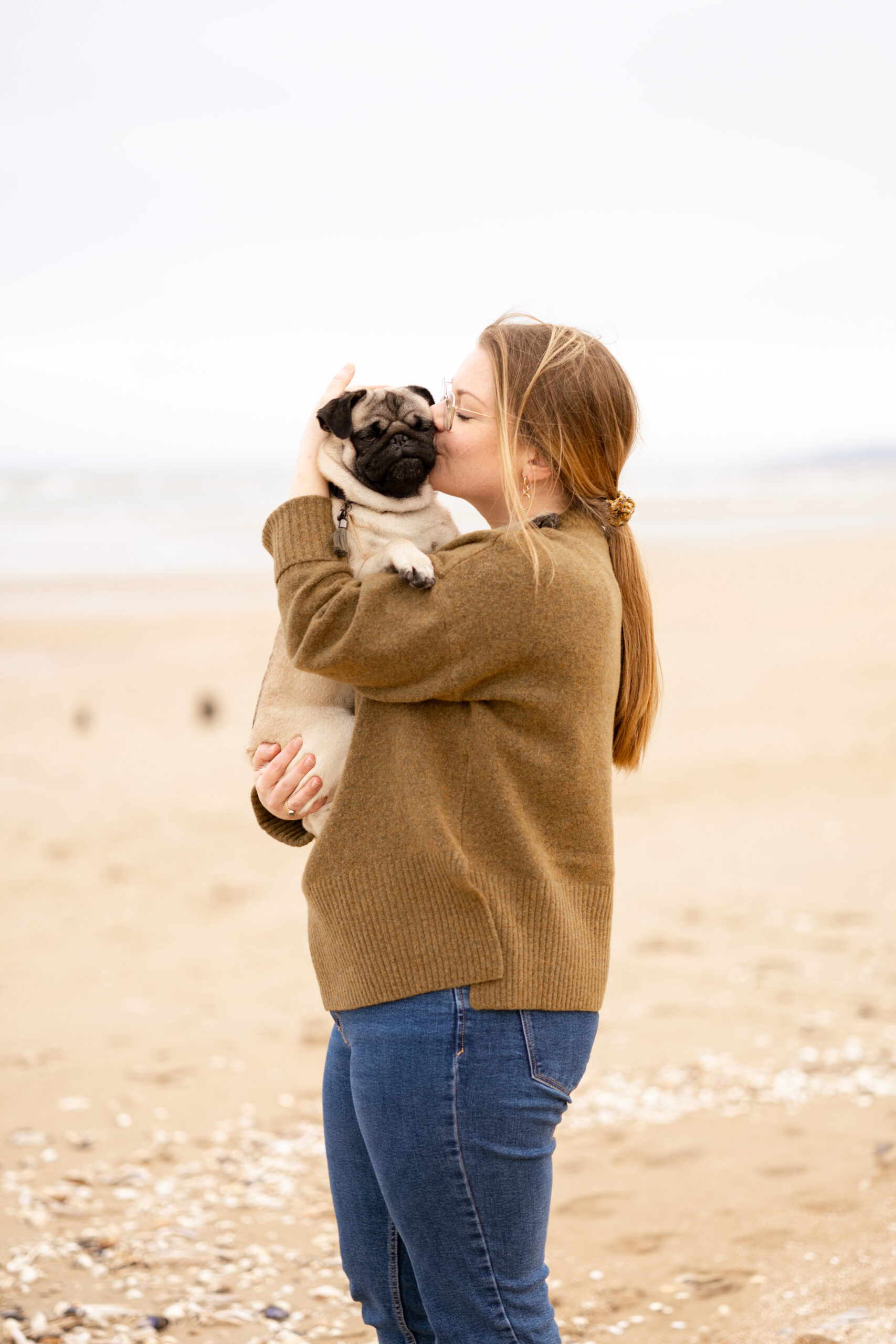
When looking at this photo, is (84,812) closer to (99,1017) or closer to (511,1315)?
(99,1017)

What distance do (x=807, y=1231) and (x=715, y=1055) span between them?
135 centimetres

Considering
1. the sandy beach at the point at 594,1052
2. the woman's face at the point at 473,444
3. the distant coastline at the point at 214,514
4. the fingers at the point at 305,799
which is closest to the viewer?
the woman's face at the point at 473,444

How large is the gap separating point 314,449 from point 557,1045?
1286 mm

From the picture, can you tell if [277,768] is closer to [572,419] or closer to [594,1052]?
[572,419]

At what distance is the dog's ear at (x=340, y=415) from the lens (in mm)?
2627

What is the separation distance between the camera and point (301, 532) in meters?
2.28

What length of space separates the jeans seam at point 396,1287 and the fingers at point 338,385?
1.65 m

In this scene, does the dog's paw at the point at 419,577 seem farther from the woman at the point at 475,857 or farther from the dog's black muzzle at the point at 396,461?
the dog's black muzzle at the point at 396,461

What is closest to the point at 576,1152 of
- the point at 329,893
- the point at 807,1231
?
the point at 807,1231

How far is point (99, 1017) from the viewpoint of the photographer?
5539 millimetres

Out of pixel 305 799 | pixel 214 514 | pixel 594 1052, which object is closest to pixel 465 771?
pixel 305 799

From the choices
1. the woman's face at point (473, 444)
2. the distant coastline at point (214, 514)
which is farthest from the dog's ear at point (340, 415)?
the distant coastline at point (214, 514)

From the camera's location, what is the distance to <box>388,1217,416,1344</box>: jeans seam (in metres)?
2.34

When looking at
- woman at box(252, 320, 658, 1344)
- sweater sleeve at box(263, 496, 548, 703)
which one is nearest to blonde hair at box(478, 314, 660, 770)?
woman at box(252, 320, 658, 1344)
